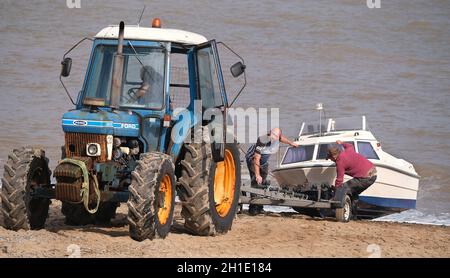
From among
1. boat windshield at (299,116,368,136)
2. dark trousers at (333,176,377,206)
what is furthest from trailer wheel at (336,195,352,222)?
boat windshield at (299,116,368,136)

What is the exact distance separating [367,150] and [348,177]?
3.17ft

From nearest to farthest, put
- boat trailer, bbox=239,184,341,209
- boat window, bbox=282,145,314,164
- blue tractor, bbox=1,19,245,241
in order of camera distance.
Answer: blue tractor, bbox=1,19,245,241 < boat trailer, bbox=239,184,341,209 < boat window, bbox=282,145,314,164

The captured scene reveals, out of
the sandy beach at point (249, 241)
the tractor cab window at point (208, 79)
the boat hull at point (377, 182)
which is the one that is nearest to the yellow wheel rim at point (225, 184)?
the sandy beach at point (249, 241)

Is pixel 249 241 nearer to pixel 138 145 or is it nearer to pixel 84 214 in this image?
pixel 138 145

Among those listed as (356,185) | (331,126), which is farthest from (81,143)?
(331,126)

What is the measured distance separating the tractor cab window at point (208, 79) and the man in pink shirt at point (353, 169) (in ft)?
12.4

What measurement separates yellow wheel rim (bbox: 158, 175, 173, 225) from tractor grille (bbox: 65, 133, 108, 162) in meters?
0.74

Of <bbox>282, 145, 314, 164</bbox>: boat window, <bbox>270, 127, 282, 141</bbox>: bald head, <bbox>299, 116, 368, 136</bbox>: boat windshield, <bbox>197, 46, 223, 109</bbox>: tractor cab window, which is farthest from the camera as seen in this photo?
<bbox>299, 116, 368, 136</bbox>: boat windshield

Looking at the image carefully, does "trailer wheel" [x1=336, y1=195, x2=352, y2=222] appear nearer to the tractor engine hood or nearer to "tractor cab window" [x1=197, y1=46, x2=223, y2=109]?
"tractor cab window" [x1=197, y1=46, x2=223, y2=109]

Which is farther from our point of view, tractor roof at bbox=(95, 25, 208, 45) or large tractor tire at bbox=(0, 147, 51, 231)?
tractor roof at bbox=(95, 25, 208, 45)

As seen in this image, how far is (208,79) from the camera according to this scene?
Result: 1106 cm

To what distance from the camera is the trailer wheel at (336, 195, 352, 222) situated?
13.9m

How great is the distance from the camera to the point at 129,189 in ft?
30.2
